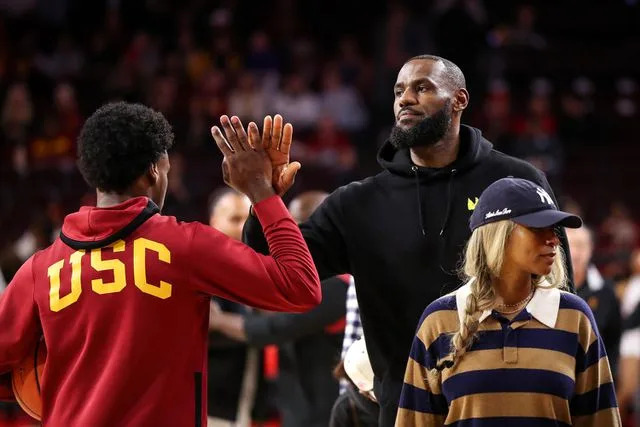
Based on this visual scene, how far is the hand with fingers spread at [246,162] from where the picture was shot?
3.74 m

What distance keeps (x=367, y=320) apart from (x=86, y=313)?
1.44m

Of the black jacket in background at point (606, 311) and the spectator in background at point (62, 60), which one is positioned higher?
the spectator in background at point (62, 60)

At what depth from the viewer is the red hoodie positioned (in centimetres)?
350

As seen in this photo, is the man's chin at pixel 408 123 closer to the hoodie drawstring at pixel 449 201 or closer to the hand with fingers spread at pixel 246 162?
the hoodie drawstring at pixel 449 201

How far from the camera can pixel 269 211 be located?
3697 millimetres

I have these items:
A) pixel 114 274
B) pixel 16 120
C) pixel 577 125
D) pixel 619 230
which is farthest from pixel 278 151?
pixel 577 125

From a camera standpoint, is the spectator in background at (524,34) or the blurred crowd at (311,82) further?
the spectator in background at (524,34)

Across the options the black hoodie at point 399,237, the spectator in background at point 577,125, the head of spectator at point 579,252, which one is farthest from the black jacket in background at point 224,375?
the spectator in background at point 577,125

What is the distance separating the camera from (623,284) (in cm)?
1098

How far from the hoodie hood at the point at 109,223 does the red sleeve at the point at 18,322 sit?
21 centimetres

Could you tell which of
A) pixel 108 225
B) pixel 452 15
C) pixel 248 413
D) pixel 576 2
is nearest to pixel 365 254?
pixel 108 225

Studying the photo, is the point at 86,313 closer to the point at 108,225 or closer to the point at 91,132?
the point at 108,225

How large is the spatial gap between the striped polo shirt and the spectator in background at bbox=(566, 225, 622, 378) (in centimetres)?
298

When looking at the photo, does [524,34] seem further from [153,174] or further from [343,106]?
[153,174]
